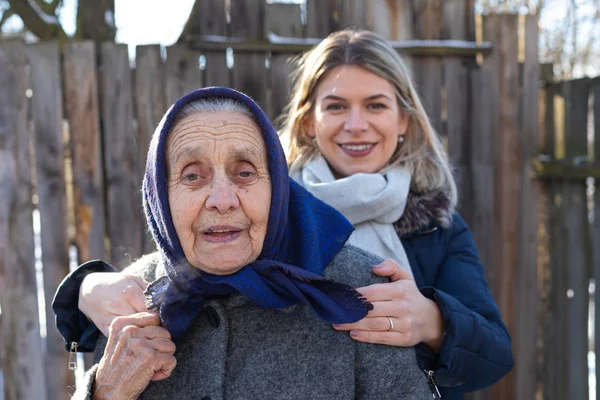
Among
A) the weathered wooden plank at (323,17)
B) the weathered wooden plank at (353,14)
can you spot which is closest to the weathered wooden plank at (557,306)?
the weathered wooden plank at (353,14)

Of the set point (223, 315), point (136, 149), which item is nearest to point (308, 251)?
point (223, 315)

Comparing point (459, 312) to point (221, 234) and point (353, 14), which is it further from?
point (353, 14)

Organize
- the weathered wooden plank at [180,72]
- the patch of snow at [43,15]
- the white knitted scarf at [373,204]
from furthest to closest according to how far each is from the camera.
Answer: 1. the patch of snow at [43,15]
2. the weathered wooden plank at [180,72]
3. the white knitted scarf at [373,204]

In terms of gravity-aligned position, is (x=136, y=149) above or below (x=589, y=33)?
below

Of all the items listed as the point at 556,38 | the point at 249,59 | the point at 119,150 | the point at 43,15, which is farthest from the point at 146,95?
the point at 556,38

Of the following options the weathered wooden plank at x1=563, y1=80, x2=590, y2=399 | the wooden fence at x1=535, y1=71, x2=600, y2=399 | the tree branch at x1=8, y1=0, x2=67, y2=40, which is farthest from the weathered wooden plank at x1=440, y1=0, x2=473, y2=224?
the tree branch at x1=8, y1=0, x2=67, y2=40

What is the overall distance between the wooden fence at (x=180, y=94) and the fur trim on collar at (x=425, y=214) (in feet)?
4.58

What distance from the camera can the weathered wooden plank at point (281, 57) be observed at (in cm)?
360

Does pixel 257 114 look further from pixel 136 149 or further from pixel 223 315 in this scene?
pixel 136 149

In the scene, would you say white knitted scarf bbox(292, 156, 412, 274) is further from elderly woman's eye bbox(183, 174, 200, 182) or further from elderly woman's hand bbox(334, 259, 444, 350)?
elderly woman's eye bbox(183, 174, 200, 182)

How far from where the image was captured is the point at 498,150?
3717 millimetres

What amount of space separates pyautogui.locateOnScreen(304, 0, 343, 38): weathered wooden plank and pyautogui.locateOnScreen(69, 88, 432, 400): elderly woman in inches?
80.7

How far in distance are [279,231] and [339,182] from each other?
1.98ft

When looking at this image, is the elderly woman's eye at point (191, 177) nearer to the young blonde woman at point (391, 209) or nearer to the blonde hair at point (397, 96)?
the young blonde woman at point (391, 209)
